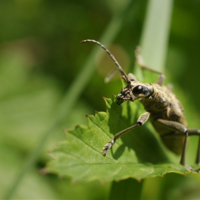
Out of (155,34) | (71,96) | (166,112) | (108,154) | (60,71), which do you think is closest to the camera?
(108,154)

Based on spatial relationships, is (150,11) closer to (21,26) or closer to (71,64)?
(71,64)

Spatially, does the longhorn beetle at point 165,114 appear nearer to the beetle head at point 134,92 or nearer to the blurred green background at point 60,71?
the beetle head at point 134,92

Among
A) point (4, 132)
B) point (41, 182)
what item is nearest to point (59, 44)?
point (4, 132)

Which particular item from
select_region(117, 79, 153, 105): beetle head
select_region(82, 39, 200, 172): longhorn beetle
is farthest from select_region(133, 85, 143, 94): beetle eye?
select_region(82, 39, 200, 172): longhorn beetle

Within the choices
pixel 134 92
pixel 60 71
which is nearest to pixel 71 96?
pixel 134 92

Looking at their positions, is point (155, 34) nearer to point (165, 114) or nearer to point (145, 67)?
point (145, 67)

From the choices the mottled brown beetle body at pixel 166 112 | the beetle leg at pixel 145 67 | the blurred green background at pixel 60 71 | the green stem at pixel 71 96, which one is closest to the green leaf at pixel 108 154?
the mottled brown beetle body at pixel 166 112
